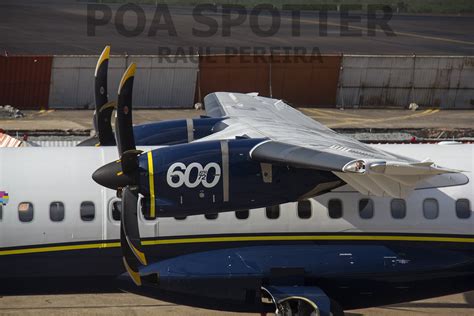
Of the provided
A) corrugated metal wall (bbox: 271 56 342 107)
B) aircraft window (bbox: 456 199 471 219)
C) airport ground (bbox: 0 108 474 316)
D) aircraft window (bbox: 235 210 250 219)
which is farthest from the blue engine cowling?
corrugated metal wall (bbox: 271 56 342 107)

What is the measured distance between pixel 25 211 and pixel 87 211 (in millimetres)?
1222

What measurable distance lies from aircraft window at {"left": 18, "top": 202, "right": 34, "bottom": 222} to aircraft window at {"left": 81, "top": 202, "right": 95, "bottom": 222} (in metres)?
1.01

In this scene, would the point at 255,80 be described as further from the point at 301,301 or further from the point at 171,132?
the point at 301,301

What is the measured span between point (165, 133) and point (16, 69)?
83.9ft

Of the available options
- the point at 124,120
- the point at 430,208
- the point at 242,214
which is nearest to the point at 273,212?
the point at 242,214

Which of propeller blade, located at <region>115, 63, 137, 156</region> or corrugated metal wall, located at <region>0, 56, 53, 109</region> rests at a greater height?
corrugated metal wall, located at <region>0, 56, 53, 109</region>

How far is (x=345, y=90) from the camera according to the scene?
4600 cm

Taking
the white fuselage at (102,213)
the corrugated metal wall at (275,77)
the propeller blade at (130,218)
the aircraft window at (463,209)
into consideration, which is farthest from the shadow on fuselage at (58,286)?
the corrugated metal wall at (275,77)

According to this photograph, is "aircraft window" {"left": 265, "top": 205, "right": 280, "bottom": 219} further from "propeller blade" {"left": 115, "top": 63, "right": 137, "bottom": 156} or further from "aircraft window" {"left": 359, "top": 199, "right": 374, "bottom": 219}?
"propeller blade" {"left": 115, "top": 63, "right": 137, "bottom": 156}

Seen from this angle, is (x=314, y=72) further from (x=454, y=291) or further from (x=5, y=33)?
(x=5, y=33)

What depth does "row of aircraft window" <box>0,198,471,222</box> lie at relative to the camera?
1762cm

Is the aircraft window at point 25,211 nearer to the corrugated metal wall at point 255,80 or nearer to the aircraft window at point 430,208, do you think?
the aircraft window at point 430,208

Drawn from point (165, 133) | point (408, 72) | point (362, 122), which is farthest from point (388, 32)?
point (165, 133)

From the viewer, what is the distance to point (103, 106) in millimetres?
18672
